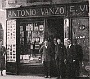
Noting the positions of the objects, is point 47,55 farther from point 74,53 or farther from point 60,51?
point 74,53

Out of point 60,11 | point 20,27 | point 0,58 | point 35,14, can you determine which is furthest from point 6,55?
point 60,11

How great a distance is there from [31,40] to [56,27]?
3.53ft

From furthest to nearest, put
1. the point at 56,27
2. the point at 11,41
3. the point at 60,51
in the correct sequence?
the point at 11,41, the point at 56,27, the point at 60,51

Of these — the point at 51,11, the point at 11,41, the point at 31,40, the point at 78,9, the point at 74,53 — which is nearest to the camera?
the point at 74,53

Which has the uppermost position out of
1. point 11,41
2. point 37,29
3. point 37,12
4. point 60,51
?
point 37,12

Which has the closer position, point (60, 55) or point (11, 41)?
point (60, 55)

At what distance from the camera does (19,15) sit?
10.2 meters

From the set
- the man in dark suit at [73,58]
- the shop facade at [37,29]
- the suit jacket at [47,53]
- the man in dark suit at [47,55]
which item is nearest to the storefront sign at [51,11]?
the shop facade at [37,29]

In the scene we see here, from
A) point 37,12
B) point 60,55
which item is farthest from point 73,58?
point 37,12

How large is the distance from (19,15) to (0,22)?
107cm

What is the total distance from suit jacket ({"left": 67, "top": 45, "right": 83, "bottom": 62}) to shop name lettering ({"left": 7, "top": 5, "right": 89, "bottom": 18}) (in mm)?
1343

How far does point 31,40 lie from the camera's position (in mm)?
10102

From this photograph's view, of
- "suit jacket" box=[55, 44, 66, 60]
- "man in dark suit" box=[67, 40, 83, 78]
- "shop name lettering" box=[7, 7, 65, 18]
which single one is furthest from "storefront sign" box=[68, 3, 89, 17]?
"suit jacket" box=[55, 44, 66, 60]

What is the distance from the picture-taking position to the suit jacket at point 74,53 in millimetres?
8602
